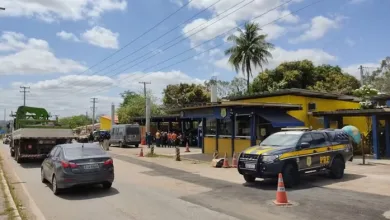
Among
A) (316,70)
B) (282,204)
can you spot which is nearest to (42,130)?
(282,204)

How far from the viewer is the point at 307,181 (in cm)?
1354

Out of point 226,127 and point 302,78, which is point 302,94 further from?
point 302,78

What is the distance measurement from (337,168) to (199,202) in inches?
253

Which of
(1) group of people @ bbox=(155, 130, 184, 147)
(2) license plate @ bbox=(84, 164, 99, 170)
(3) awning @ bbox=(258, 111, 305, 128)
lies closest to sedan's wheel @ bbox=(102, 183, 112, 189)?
(2) license plate @ bbox=(84, 164, 99, 170)

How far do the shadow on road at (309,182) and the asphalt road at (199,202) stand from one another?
34 mm

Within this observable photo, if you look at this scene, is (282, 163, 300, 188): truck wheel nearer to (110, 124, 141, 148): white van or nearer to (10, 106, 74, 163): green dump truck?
Answer: (10, 106, 74, 163): green dump truck

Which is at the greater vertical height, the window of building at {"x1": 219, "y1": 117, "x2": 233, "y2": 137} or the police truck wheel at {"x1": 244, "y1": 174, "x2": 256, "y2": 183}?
the window of building at {"x1": 219, "y1": 117, "x2": 233, "y2": 137}

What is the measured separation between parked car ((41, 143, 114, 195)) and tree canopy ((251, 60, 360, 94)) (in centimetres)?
3576

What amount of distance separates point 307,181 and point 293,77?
33928 millimetres

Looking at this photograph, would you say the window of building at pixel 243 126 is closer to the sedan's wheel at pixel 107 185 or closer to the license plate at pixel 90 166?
the sedan's wheel at pixel 107 185

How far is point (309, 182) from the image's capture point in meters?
13.3

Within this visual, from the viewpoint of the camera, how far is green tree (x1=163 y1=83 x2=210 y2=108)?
57.9 metres

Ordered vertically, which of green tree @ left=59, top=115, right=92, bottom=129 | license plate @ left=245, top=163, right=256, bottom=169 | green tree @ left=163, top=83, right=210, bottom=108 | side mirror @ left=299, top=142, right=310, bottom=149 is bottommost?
license plate @ left=245, top=163, right=256, bottom=169

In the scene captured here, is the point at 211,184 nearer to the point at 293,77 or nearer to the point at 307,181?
the point at 307,181
